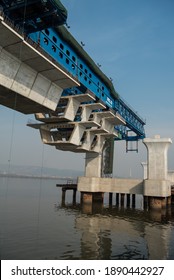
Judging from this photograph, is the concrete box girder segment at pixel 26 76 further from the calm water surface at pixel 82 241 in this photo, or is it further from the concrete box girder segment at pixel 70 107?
the calm water surface at pixel 82 241

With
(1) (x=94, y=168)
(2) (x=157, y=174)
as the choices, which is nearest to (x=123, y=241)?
(2) (x=157, y=174)

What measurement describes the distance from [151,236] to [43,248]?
9768mm

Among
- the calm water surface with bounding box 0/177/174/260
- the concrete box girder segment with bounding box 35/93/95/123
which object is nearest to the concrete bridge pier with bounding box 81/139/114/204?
the concrete box girder segment with bounding box 35/93/95/123

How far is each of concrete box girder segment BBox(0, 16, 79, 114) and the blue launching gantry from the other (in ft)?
3.72

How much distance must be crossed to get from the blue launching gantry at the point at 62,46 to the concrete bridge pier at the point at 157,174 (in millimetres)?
9123

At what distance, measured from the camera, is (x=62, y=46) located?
27.5 metres

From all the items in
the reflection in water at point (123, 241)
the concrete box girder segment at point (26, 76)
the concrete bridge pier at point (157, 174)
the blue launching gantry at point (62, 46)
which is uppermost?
the blue launching gantry at point (62, 46)

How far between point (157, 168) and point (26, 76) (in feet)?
89.4

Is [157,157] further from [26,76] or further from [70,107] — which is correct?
[26,76]

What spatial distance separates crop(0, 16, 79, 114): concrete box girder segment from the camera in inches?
720

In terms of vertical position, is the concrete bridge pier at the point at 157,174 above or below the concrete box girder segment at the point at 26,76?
below

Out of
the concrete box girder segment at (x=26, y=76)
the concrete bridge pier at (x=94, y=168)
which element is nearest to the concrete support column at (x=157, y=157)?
the concrete bridge pier at (x=94, y=168)

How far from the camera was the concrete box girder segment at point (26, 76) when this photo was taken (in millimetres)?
18278
